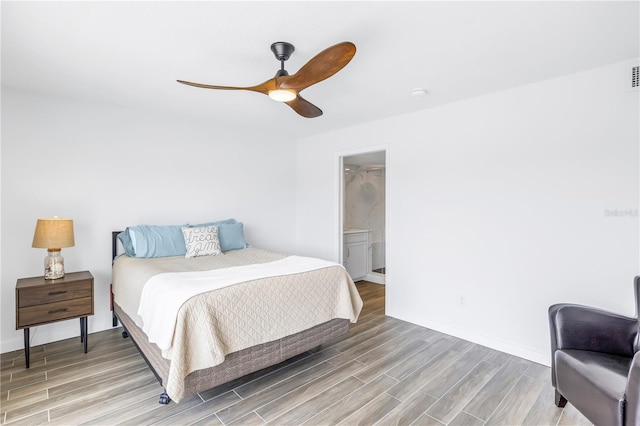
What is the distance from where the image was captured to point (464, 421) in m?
2.01

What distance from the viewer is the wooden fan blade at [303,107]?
237 cm

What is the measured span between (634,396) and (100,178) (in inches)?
171

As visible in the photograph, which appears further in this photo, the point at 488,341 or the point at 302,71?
the point at 488,341

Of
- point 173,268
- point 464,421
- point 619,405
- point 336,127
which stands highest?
point 336,127

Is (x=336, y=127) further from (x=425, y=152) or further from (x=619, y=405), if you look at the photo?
(x=619, y=405)

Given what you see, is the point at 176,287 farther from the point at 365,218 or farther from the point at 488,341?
the point at 365,218

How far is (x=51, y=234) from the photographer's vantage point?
2723 millimetres

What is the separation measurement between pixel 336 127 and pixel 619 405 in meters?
3.74

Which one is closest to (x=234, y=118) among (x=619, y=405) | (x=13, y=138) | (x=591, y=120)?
(x=13, y=138)

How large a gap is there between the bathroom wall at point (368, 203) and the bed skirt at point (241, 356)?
321 centimetres

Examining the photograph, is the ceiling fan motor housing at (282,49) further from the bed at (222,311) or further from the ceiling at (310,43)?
the bed at (222,311)

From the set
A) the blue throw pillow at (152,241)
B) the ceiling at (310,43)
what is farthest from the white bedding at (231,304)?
the ceiling at (310,43)

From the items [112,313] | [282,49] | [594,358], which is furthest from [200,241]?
[594,358]

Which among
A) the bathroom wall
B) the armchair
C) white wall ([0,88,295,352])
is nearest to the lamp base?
white wall ([0,88,295,352])
